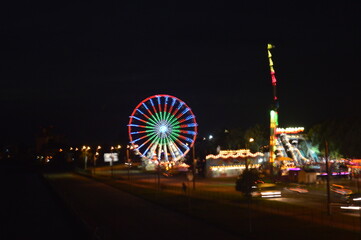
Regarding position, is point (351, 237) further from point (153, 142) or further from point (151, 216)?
point (153, 142)

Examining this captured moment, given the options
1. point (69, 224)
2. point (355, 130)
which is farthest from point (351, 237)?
point (355, 130)

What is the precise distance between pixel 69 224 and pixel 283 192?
2364 cm

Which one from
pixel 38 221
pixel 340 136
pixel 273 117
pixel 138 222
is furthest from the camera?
pixel 340 136

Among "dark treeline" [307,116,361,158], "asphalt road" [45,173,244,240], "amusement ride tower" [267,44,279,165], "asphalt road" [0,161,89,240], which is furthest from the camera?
"dark treeline" [307,116,361,158]

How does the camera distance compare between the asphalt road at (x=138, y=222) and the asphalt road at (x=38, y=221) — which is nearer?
the asphalt road at (x=138, y=222)

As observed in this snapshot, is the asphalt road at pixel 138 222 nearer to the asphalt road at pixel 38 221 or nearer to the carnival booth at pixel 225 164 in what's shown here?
the asphalt road at pixel 38 221

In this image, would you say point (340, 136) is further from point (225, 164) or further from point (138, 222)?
point (138, 222)

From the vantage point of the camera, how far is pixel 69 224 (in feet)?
99.0

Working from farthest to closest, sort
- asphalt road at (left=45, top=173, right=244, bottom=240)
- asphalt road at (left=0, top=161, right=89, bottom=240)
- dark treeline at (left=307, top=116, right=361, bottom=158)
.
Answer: dark treeline at (left=307, top=116, right=361, bottom=158) → asphalt road at (left=0, top=161, right=89, bottom=240) → asphalt road at (left=45, top=173, right=244, bottom=240)

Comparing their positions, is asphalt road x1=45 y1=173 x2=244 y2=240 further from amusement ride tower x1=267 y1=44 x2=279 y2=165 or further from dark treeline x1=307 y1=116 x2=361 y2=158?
dark treeline x1=307 y1=116 x2=361 y2=158

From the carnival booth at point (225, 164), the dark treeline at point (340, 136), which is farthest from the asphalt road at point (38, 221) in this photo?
the dark treeline at point (340, 136)

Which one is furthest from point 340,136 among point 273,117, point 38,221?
point 38,221

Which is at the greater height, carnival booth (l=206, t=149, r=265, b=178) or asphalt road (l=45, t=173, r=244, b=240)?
carnival booth (l=206, t=149, r=265, b=178)

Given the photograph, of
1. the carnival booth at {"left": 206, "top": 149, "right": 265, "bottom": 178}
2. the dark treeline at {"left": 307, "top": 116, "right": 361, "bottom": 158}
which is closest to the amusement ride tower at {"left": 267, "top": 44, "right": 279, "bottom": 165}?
the carnival booth at {"left": 206, "top": 149, "right": 265, "bottom": 178}
